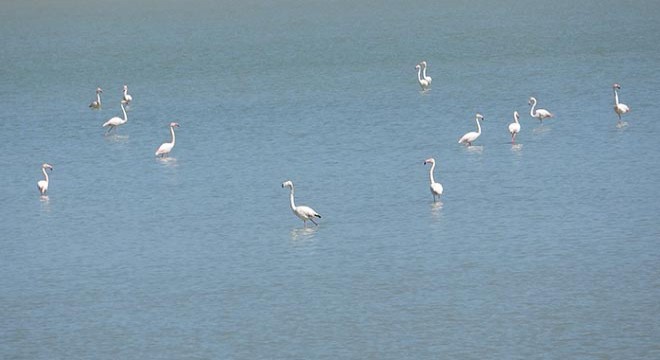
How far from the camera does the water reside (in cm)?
1697

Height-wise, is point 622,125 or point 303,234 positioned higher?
point 622,125

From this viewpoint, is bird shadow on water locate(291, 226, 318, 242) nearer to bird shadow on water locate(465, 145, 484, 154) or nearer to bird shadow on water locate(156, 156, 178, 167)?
bird shadow on water locate(465, 145, 484, 154)

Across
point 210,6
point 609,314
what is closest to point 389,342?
point 609,314

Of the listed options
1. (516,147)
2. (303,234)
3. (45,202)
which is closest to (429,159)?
(516,147)

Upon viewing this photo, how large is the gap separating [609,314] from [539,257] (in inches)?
113

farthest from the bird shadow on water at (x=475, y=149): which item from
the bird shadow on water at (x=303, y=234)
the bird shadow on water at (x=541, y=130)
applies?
the bird shadow on water at (x=303, y=234)

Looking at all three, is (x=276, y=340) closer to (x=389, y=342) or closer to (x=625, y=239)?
(x=389, y=342)

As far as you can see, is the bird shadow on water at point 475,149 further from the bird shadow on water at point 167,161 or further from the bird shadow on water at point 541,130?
the bird shadow on water at point 167,161

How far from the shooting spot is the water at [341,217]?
16969 mm

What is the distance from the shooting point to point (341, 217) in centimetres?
2283

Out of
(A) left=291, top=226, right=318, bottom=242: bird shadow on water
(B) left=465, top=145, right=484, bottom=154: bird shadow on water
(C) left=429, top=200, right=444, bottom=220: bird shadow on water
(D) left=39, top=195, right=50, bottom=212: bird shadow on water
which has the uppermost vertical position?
Answer: (B) left=465, top=145, right=484, bottom=154: bird shadow on water

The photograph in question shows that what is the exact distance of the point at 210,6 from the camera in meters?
103

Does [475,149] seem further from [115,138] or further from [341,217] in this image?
[115,138]

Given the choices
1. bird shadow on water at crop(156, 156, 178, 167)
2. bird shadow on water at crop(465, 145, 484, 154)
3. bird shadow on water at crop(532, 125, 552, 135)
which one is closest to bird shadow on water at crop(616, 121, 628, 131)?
bird shadow on water at crop(532, 125, 552, 135)
